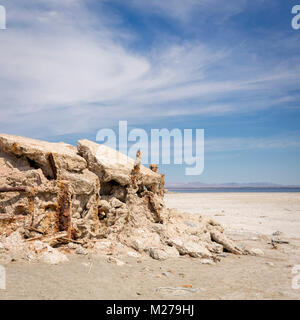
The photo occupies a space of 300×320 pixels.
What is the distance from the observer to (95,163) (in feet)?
28.3

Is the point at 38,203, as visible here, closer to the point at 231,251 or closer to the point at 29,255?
the point at 29,255

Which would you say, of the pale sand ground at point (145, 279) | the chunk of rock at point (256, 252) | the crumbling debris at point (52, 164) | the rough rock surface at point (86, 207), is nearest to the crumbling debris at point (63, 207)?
the rough rock surface at point (86, 207)

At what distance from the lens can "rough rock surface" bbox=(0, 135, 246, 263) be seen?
7031 mm

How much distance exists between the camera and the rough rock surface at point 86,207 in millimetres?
7031

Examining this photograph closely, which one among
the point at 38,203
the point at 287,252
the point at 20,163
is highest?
the point at 20,163

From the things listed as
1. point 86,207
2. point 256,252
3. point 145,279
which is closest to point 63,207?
point 86,207

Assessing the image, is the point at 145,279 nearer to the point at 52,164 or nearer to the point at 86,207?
the point at 86,207

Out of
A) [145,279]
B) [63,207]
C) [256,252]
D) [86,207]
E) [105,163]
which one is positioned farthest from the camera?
[256,252]

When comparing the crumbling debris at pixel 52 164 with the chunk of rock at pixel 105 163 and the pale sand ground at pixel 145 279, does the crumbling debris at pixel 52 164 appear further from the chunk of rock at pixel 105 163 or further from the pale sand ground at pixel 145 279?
the pale sand ground at pixel 145 279

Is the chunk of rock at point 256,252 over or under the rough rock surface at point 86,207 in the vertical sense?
under

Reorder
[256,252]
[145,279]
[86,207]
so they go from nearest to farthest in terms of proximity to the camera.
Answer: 1. [145,279]
2. [86,207]
3. [256,252]

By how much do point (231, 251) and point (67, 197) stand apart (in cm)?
535

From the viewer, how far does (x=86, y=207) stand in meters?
8.06
